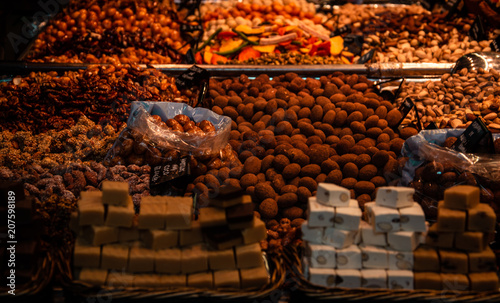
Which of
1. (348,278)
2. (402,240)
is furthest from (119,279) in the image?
(402,240)

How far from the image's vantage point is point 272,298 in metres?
1.69

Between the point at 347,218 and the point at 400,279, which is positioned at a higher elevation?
the point at 347,218

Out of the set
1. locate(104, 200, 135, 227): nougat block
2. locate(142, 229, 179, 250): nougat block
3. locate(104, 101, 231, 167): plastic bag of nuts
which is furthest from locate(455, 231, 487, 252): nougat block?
locate(104, 101, 231, 167): plastic bag of nuts

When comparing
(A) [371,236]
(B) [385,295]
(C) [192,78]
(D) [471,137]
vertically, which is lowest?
(B) [385,295]

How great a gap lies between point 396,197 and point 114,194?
3.33 ft

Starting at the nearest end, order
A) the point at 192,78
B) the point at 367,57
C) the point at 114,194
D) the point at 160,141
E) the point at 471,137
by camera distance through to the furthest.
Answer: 1. the point at 114,194
2. the point at 471,137
3. the point at 160,141
4. the point at 192,78
5. the point at 367,57

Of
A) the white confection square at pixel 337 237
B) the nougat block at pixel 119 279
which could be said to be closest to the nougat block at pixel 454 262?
the white confection square at pixel 337 237

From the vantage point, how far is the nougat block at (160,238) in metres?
1.63

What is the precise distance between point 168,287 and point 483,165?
5.17ft

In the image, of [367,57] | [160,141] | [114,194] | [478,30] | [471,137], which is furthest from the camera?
[478,30]

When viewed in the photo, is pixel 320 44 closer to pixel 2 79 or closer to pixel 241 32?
pixel 241 32

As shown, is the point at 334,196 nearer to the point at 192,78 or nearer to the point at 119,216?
the point at 119,216

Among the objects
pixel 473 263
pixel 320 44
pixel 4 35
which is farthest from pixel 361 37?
pixel 4 35

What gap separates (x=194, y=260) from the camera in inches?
65.0
